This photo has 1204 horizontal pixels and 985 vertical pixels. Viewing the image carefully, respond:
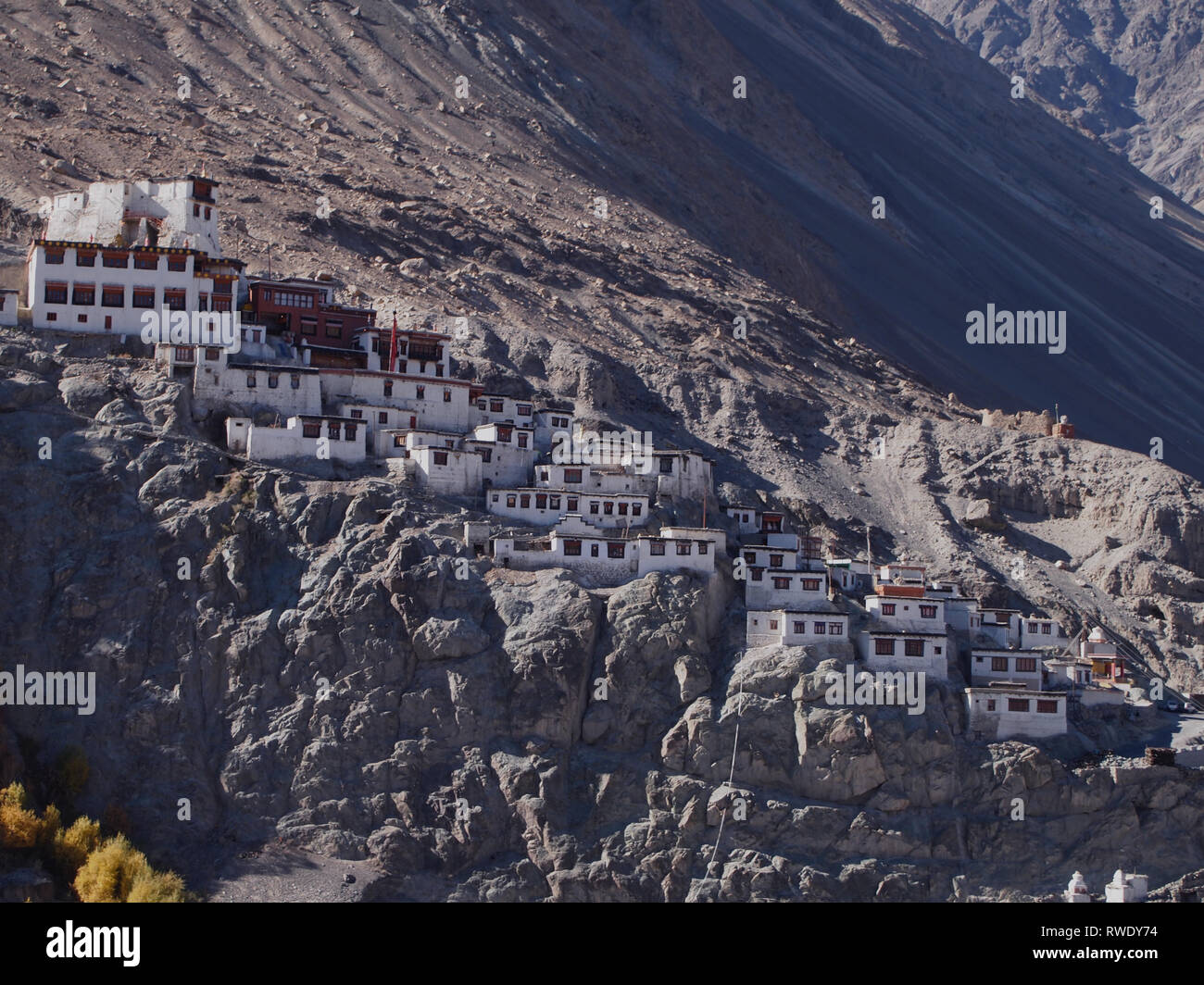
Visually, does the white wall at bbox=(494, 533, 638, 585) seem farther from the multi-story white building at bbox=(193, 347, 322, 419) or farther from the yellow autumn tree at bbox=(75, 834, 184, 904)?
the yellow autumn tree at bbox=(75, 834, 184, 904)

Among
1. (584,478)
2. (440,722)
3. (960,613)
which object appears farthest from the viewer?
(960,613)

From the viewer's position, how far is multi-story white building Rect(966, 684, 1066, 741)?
68625mm

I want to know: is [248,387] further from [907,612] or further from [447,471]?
[907,612]

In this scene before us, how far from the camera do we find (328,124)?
12812cm

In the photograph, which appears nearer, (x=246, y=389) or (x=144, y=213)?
(x=246, y=389)

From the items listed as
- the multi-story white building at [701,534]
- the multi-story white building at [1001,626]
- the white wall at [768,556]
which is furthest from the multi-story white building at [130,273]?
the multi-story white building at [1001,626]

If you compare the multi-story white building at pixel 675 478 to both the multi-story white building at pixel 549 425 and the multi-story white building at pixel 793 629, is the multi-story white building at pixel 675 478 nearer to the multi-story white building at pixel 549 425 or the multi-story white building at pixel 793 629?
the multi-story white building at pixel 549 425

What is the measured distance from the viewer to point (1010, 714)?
226 ft

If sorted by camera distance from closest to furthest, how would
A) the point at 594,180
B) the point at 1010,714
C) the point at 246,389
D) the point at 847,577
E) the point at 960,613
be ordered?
the point at 1010,714 → the point at 246,389 → the point at 960,613 → the point at 847,577 → the point at 594,180

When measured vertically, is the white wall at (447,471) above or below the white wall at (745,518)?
above

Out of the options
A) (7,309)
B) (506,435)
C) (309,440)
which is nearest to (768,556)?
(506,435)

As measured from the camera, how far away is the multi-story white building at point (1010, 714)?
6862cm
